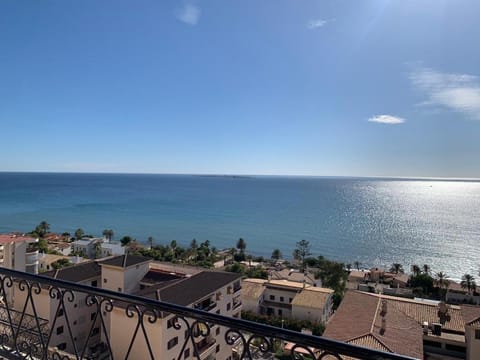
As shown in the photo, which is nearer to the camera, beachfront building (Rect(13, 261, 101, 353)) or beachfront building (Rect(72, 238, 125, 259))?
beachfront building (Rect(13, 261, 101, 353))

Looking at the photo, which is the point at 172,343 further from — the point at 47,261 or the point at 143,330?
the point at 47,261

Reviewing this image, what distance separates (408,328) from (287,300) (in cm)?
1137

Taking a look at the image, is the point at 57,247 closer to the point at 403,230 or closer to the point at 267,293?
the point at 267,293

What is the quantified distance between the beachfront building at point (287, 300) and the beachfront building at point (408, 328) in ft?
14.4

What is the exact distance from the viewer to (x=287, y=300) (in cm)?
2475

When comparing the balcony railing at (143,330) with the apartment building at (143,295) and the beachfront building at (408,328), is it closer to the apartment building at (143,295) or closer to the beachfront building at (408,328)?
the apartment building at (143,295)

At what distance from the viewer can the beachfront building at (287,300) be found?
72.5ft

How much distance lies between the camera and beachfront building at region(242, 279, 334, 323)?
72.5 ft

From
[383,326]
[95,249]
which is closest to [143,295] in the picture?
[383,326]

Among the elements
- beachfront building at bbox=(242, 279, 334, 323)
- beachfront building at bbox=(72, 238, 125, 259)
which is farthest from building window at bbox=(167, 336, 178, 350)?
beachfront building at bbox=(72, 238, 125, 259)

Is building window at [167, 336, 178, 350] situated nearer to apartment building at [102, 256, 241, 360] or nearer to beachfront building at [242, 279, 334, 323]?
apartment building at [102, 256, 241, 360]

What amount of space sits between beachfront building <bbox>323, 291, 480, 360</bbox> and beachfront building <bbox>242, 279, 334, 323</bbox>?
4.40m

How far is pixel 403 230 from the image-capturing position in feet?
233

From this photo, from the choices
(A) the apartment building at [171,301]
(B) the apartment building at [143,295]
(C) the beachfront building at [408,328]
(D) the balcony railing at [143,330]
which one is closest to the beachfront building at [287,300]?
(C) the beachfront building at [408,328]
